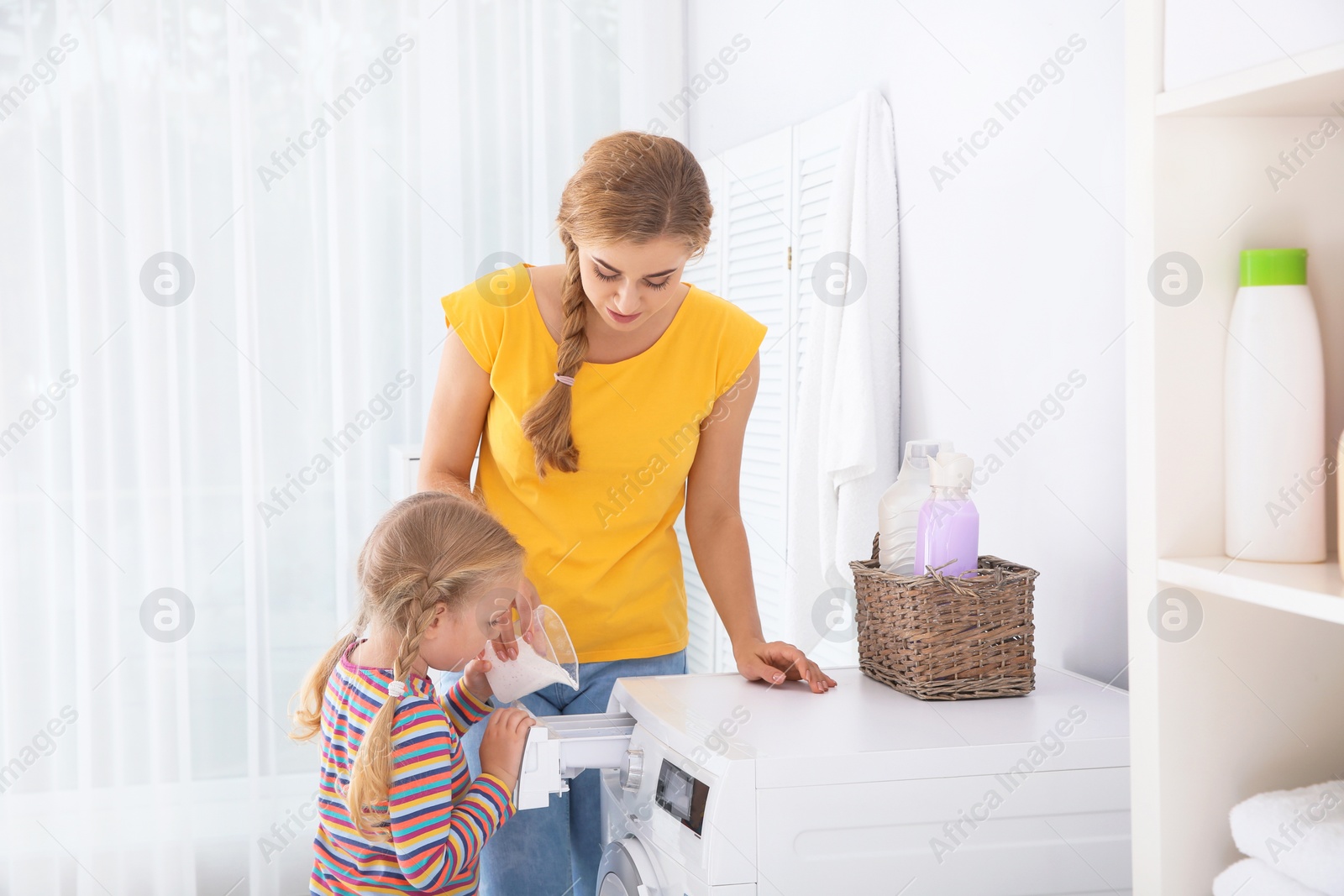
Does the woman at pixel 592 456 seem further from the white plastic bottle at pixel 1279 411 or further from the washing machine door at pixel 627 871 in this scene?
the white plastic bottle at pixel 1279 411

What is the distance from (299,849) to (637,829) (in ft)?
5.60

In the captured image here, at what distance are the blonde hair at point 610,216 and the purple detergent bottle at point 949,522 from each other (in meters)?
0.39

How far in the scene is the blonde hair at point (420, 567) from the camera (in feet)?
3.77

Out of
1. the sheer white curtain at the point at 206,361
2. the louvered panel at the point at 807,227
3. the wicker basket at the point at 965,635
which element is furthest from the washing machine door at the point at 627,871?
the sheer white curtain at the point at 206,361

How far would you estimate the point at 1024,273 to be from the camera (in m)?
1.54

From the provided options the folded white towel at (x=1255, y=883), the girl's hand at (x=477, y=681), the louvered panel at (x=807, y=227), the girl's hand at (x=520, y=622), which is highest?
the louvered panel at (x=807, y=227)

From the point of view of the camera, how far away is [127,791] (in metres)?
2.49

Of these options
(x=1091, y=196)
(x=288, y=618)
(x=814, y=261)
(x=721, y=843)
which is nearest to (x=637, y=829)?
(x=721, y=843)

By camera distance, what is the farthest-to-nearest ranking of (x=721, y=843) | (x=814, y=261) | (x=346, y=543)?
(x=346, y=543)
(x=814, y=261)
(x=721, y=843)

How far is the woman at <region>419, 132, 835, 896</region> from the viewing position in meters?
1.36

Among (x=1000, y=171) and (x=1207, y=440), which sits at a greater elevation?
(x=1000, y=171)

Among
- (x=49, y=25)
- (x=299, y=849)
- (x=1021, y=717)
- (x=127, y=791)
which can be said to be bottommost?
(x=299, y=849)

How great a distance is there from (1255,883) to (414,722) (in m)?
0.75

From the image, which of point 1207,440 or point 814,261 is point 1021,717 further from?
point 814,261
